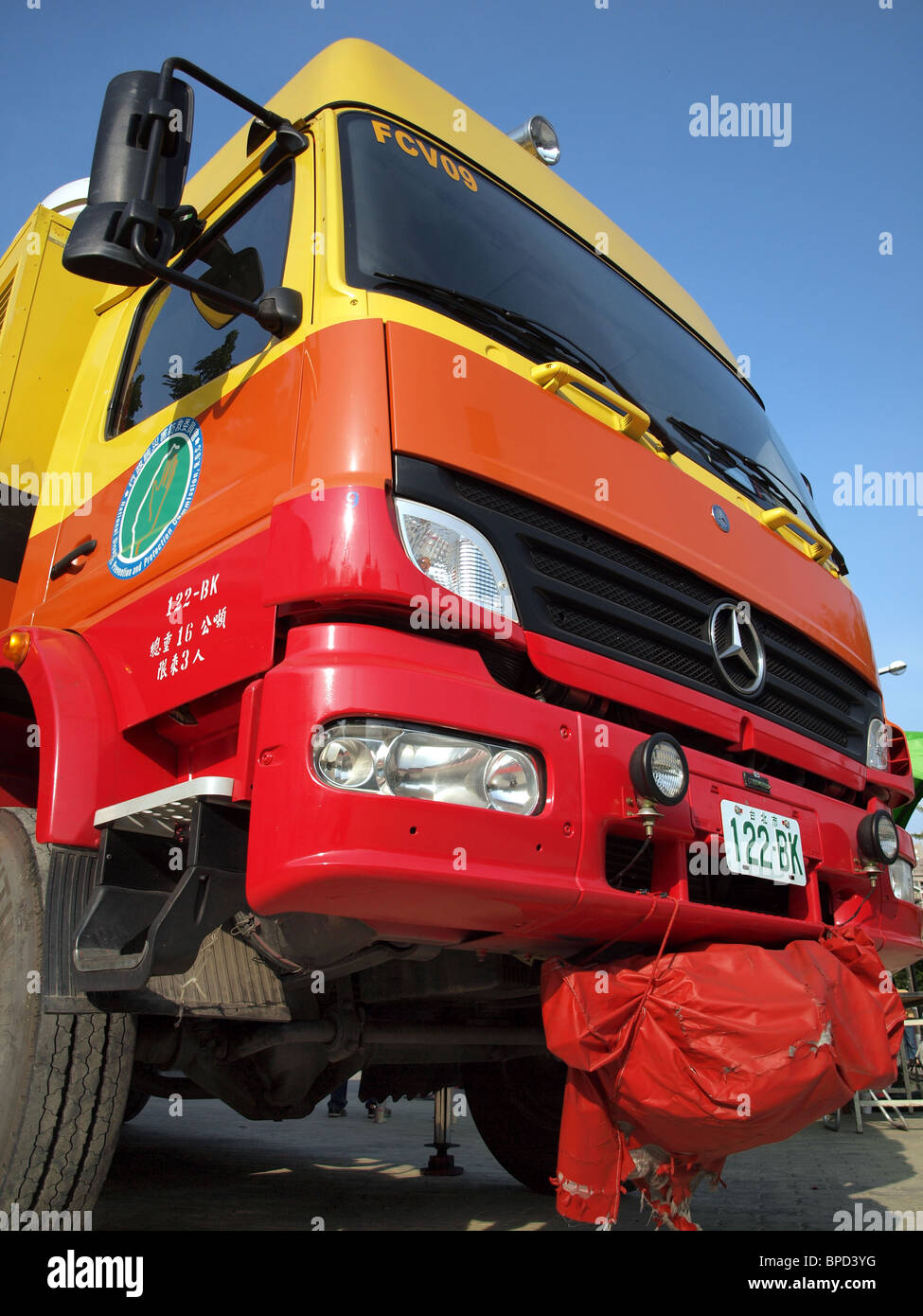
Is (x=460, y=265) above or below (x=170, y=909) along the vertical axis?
above

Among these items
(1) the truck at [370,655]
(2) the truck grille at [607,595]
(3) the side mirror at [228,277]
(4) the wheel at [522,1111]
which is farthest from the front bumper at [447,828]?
(4) the wheel at [522,1111]

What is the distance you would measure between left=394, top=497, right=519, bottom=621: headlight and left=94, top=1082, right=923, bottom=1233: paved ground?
240 cm

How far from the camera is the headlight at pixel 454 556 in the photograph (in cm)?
205

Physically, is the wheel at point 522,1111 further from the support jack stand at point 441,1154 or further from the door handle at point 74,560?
the door handle at point 74,560

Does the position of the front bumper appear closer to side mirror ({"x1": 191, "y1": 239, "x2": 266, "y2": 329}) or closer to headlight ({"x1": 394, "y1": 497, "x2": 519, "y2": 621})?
headlight ({"x1": 394, "y1": 497, "x2": 519, "y2": 621})

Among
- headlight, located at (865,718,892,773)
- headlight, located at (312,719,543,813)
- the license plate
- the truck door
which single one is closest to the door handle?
the truck door

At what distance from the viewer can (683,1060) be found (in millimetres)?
1972

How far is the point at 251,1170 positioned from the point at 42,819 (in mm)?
3289

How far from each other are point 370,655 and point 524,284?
151 centimetres

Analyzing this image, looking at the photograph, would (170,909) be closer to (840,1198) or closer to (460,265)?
(460,265)
